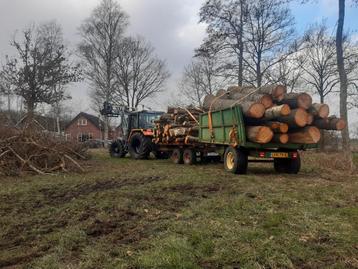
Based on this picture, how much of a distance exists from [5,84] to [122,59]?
17.6m

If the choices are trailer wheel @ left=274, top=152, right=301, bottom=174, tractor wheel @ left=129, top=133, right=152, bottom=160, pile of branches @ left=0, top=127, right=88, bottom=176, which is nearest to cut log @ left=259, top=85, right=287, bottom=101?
trailer wheel @ left=274, top=152, right=301, bottom=174

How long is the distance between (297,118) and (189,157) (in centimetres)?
611

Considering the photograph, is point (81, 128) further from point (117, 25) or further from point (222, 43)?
point (222, 43)

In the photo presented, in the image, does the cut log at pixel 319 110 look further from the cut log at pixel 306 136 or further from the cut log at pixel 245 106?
the cut log at pixel 245 106

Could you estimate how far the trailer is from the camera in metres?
11.5

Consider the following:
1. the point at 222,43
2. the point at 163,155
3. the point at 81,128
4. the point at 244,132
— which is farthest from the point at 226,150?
the point at 81,128

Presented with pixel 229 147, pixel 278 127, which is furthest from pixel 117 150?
pixel 278 127

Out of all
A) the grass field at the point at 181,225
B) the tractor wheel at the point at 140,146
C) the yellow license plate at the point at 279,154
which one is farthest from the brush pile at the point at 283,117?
the tractor wheel at the point at 140,146

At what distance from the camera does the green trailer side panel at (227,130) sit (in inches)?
447

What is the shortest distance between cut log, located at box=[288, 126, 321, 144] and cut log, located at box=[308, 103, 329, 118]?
0.37m

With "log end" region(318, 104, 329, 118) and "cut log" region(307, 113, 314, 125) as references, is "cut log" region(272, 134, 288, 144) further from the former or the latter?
"log end" region(318, 104, 329, 118)

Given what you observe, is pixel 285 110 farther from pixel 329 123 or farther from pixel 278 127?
pixel 329 123

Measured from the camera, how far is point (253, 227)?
555 centimetres

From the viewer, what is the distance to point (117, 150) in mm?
22750
